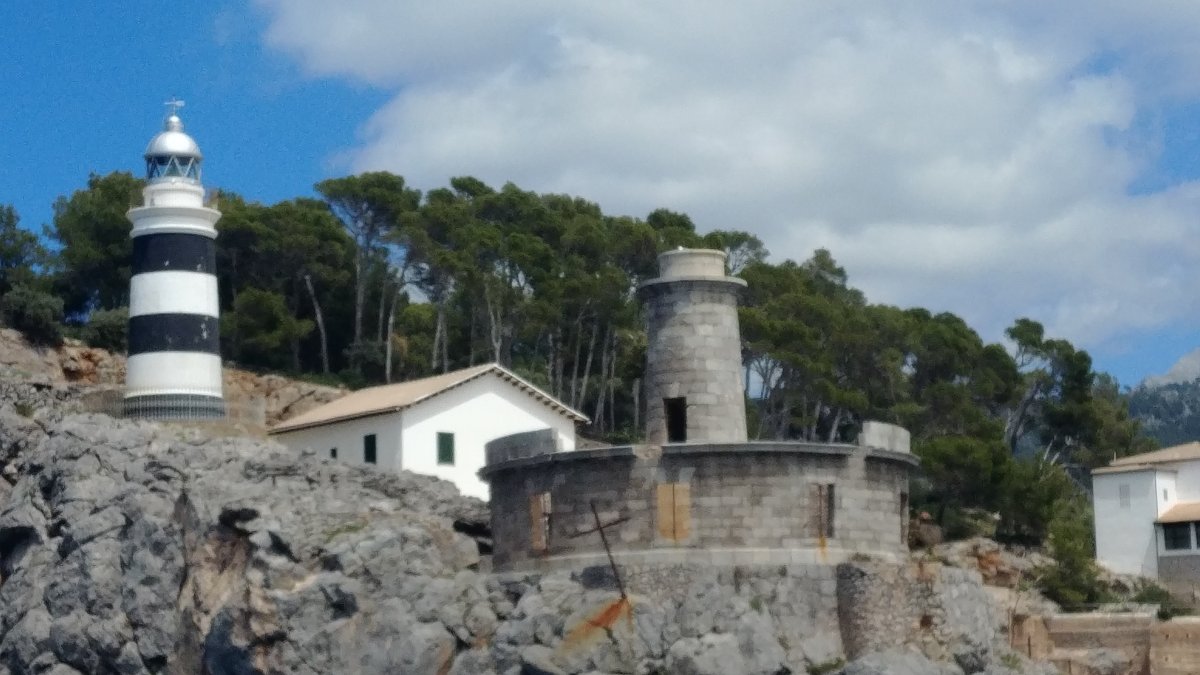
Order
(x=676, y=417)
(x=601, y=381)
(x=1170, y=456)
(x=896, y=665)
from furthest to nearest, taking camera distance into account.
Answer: (x=601, y=381)
(x=1170, y=456)
(x=676, y=417)
(x=896, y=665)

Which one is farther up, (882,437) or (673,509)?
(882,437)

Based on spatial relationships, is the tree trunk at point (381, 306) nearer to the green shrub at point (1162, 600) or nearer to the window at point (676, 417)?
the green shrub at point (1162, 600)

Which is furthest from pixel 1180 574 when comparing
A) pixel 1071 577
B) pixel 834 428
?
pixel 834 428

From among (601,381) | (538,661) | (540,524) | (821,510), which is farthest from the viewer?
(601,381)

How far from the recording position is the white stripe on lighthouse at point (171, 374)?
42.9 m

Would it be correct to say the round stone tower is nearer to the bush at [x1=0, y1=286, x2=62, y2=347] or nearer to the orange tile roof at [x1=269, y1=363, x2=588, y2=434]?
the orange tile roof at [x1=269, y1=363, x2=588, y2=434]

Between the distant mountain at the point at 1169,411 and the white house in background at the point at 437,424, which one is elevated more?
the distant mountain at the point at 1169,411

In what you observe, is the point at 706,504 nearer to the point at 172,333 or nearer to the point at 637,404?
the point at 172,333

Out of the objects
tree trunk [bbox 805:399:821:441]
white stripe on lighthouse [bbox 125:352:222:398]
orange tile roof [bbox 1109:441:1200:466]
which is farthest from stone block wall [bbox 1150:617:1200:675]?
white stripe on lighthouse [bbox 125:352:222:398]

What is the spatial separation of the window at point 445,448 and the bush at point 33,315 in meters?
13.8

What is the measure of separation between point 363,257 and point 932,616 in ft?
95.1

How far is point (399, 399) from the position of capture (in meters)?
40.8

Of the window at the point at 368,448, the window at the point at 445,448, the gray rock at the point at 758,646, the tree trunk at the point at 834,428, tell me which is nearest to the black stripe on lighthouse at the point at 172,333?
the window at the point at 368,448

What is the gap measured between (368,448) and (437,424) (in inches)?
56.4
